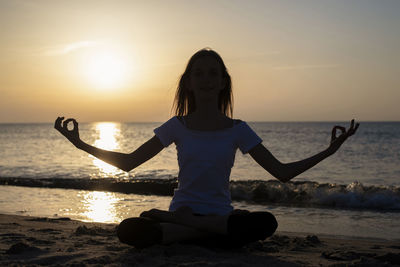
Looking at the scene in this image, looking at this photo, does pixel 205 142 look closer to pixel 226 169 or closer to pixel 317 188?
pixel 226 169

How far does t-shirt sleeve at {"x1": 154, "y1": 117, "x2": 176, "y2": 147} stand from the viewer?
4.56 meters

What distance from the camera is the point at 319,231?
7.36 meters

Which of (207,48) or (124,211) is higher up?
(207,48)

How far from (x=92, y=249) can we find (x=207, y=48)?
2411 mm

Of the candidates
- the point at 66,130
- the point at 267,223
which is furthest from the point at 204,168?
the point at 66,130

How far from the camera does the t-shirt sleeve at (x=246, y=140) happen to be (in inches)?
176

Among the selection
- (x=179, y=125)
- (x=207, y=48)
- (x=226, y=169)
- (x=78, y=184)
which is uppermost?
(x=207, y=48)

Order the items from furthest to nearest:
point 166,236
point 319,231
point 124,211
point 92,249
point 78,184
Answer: point 78,184, point 124,211, point 319,231, point 92,249, point 166,236

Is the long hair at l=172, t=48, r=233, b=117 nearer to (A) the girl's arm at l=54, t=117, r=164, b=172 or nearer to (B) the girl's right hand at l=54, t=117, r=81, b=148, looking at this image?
(A) the girl's arm at l=54, t=117, r=164, b=172

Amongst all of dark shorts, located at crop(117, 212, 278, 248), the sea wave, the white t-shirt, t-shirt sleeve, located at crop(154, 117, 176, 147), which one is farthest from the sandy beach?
the sea wave

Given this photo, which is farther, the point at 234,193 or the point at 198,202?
the point at 234,193

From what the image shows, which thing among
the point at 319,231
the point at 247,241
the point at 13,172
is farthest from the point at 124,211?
the point at 13,172

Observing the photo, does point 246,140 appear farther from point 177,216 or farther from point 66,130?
point 66,130

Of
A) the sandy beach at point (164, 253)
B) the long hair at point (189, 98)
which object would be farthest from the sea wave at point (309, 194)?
Answer: the long hair at point (189, 98)
